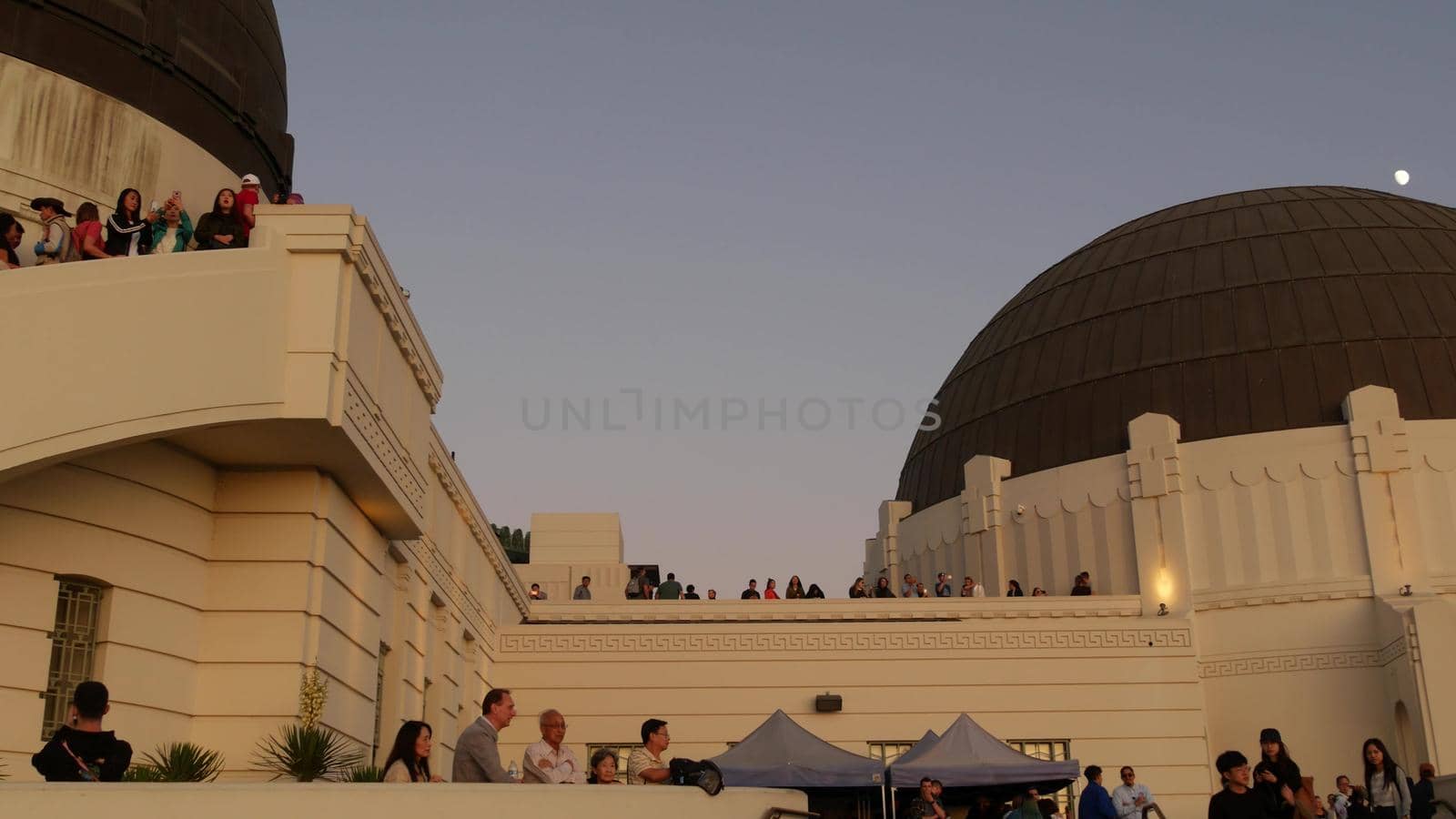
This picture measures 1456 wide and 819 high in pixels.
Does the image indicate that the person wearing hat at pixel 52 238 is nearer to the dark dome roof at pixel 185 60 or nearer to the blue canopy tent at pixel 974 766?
the dark dome roof at pixel 185 60

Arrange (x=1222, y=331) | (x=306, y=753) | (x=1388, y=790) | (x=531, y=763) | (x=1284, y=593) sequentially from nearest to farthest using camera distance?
(x=531, y=763)
(x=306, y=753)
(x=1388, y=790)
(x=1284, y=593)
(x=1222, y=331)

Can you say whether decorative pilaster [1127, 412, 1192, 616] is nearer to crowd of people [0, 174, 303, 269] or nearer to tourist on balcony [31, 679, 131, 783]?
crowd of people [0, 174, 303, 269]

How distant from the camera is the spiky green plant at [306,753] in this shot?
12.2m

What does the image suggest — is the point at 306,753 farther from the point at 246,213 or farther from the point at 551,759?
the point at 246,213

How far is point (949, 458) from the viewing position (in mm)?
38094

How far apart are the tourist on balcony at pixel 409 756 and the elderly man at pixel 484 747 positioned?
24cm

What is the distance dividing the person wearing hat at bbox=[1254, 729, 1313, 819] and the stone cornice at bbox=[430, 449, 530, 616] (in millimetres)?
11890

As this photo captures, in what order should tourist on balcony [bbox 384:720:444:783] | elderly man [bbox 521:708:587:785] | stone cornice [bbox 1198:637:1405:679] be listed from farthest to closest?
stone cornice [bbox 1198:637:1405:679] < elderly man [bbox 521:708:587:785] < tourist on balcony [bbox 384:720:444:783]

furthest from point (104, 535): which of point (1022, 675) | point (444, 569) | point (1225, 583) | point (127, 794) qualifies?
point (1225, 583)

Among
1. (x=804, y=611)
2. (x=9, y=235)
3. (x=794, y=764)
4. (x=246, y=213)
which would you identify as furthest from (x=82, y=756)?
(x=804, y=611)

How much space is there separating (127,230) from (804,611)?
1696cm

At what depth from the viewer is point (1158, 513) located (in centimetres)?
3158

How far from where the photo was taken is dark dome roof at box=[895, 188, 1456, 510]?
3180 centimetres

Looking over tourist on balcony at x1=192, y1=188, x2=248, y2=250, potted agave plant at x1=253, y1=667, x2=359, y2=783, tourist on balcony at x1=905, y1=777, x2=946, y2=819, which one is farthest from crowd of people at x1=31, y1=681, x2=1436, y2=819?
tourist on balcony at x1=905, y1=777, x2=946, y2=819
